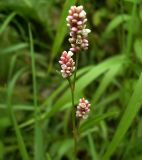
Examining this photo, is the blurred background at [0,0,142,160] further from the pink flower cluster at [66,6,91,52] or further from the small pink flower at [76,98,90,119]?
the pink flower cluster at [66,6,91,52]

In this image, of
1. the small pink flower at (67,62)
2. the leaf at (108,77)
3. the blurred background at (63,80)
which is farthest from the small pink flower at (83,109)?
the leaf at (108,77)

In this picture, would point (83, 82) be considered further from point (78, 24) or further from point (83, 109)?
point (78, 24)

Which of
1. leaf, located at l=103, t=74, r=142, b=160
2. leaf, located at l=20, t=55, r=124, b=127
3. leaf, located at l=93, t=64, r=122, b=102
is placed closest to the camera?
leaf, located at l=103, t=74, r=142, b=160

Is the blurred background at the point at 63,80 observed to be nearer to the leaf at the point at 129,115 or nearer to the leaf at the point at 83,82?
the leaf at the point at 83,82

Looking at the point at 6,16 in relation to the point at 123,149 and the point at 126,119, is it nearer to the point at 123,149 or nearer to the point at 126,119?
the point at 123,149

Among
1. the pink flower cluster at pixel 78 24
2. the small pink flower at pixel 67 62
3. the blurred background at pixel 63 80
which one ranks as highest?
the pink flower cluster at pixel 78 24

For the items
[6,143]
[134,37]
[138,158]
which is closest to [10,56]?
[6,143]

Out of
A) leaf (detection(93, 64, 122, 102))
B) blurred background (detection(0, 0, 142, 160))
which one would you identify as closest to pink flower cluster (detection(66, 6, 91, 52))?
blurred background (detection(0, 0, 142, 160))

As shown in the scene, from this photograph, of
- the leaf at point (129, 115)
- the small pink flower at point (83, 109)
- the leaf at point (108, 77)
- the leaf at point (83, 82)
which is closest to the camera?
the small pink flower at point (83, 109)
